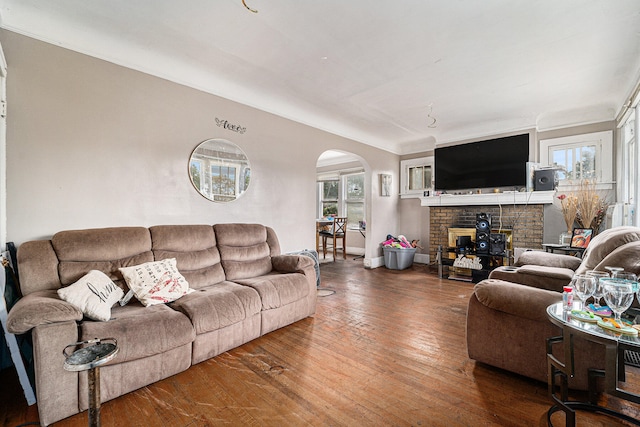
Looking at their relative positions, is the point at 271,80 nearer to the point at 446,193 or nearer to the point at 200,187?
the point at 200,187

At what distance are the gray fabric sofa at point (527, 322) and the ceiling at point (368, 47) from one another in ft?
5.73

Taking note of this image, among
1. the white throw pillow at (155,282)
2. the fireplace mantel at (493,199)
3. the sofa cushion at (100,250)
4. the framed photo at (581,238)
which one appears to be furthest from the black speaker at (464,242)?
the sofa cushion at (100,250)

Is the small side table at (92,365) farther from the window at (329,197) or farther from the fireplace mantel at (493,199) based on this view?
the window at (329,197)

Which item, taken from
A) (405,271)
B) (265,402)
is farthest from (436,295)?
(265,402)

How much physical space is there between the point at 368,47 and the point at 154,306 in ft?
9.11

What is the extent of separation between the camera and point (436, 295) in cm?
384

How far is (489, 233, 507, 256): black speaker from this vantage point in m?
4.49

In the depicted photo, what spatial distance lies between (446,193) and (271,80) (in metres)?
3.92

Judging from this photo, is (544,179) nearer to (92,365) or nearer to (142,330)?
(142,330)

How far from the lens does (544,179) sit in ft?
14.5

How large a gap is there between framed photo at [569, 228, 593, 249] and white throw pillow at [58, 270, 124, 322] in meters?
5.03

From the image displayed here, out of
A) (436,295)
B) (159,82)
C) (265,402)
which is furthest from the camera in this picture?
(436,295)

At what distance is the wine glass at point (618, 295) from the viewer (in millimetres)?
1301

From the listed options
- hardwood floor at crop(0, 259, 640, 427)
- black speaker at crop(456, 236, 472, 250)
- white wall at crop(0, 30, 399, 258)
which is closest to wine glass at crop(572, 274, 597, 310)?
hardwood floor at crop(0, 259, 640, 427)
